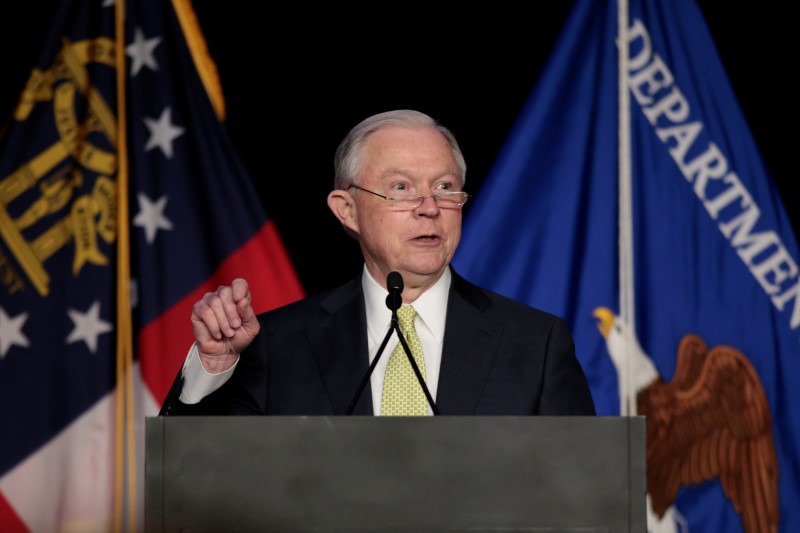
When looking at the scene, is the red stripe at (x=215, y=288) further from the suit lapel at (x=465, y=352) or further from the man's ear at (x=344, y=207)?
the suit lapel at (x=465, y=352)

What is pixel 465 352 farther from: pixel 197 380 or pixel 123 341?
pixel 123 341

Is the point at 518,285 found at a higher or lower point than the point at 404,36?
lower

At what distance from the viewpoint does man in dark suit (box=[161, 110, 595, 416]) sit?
1.91 metres

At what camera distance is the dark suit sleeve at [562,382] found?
6.38 feet

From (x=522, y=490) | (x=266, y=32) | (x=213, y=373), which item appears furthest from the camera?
(x=266, y=32)

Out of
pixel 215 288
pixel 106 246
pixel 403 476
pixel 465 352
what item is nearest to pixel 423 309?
pixel 465 352

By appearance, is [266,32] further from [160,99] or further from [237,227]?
[237,227]

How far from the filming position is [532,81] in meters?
3.73

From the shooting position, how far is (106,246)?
136 inches

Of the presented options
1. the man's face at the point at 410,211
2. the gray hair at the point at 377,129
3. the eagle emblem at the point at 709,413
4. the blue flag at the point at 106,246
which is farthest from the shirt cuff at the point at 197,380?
the eagle emblem at the point at 709,413

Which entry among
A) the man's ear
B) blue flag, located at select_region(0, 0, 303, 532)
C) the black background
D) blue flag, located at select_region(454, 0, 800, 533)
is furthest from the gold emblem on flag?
the man's ear

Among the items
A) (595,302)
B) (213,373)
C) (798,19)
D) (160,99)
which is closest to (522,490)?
(213,373)

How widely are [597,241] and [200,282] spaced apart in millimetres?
1297

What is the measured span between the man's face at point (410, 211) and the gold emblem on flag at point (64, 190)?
157 centimetres
